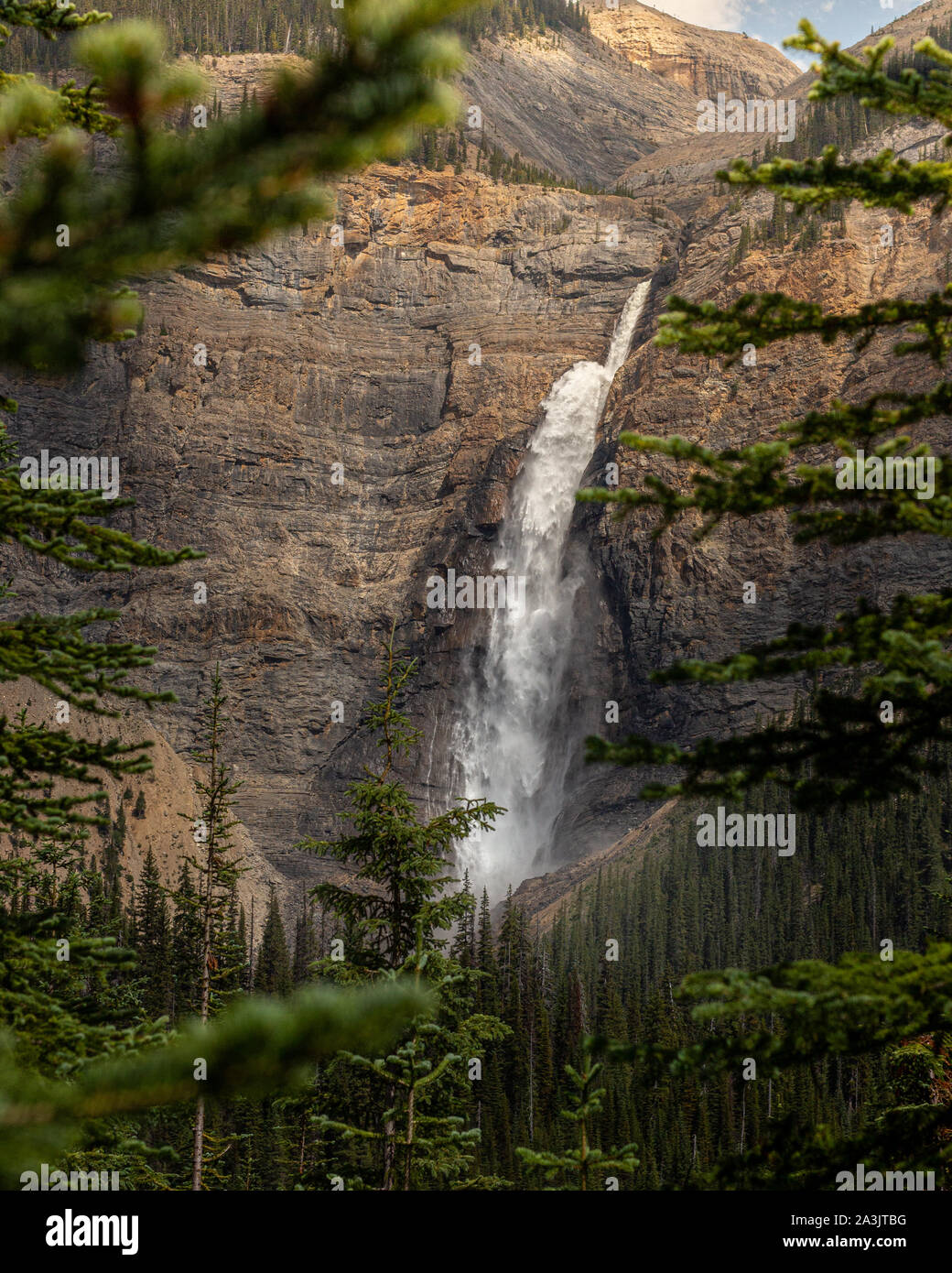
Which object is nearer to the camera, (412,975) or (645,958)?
(412,975)

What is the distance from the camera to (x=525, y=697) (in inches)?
3703

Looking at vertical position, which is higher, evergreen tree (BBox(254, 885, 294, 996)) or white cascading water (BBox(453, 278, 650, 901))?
white cascading water (BBox(453, 278, 650, 901))

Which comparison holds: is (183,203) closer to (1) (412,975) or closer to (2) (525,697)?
(1) (412,975)

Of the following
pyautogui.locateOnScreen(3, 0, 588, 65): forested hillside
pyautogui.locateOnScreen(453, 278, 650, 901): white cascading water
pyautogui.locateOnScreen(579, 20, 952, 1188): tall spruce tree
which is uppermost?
pyautogui.locateOnScreen(3, 0, 588, 65): forested hillside

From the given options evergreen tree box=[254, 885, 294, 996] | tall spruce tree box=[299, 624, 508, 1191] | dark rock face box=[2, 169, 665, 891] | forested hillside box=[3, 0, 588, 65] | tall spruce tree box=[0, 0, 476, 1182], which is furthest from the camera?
forested hillside box=[3, 0, 588, 65]

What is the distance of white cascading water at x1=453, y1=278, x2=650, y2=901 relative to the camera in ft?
301

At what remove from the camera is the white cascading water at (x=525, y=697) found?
301ft

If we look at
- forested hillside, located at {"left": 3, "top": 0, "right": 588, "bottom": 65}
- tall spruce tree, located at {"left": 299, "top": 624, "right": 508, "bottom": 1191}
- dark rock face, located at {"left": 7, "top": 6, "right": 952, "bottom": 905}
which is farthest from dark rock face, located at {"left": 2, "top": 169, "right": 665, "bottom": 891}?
tall spruce tree, located at {"left": 299, "top": 624, "right": 508, "bottom": 1191}

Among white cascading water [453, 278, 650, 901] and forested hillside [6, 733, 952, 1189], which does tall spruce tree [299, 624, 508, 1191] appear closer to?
forested hillside [6, 733, 952, 1189]

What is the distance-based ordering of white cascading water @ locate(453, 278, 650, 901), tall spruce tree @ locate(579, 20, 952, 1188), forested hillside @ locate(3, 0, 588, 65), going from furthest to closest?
forested hillside @ locate(3, 0, 588, 65), white cascading water @ locate(453, 278, 650, 901), tall spruce tree @ locate(579, 20, 952, 1188)

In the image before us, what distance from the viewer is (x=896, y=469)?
7934 mm

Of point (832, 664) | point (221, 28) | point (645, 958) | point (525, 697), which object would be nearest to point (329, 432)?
point (525, 697)

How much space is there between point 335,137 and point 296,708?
334 feet

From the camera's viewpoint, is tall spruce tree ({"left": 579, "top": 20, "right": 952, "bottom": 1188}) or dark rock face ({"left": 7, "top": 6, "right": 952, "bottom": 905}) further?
dark rock face ({"left": 7, "top": 6, "right": 952, "bottom": 905})
